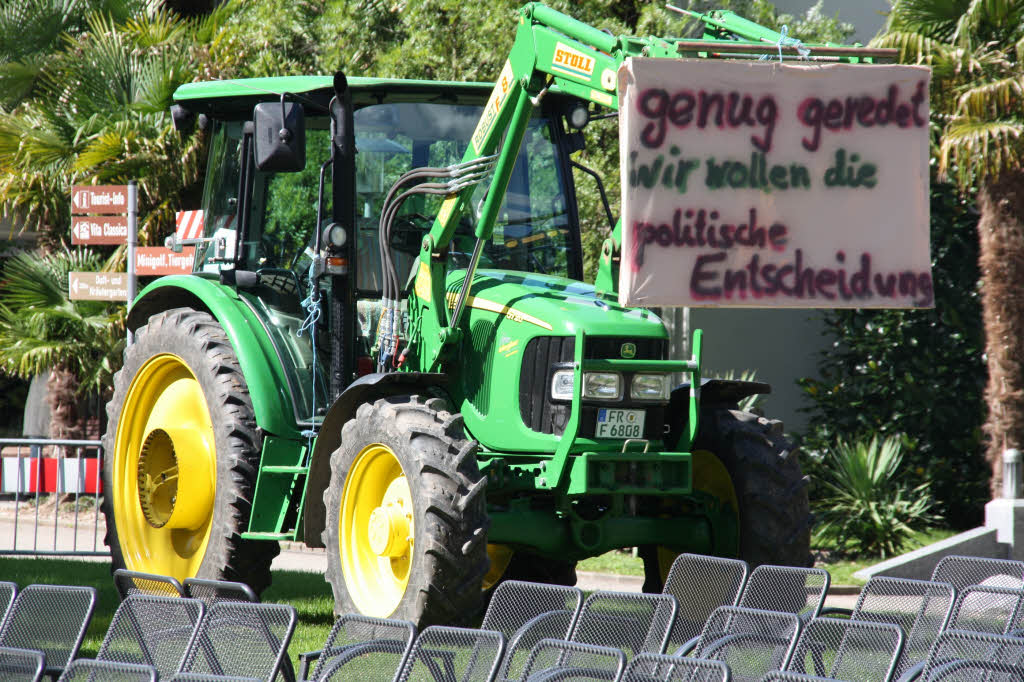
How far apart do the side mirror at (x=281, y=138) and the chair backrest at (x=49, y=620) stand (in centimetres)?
263

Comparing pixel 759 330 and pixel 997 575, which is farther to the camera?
pixel 759 330

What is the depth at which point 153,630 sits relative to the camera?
5125mm

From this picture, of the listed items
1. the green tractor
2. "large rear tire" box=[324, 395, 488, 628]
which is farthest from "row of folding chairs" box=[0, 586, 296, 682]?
the green tractor

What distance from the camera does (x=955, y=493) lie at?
14.0 m

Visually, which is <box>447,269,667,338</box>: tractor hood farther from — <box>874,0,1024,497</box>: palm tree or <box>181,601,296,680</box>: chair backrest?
<box>874,0,1024,497</box>: palm tree

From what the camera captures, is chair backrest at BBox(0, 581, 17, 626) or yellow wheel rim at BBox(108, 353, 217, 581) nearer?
chair backrest at BBox(0, 581, 17, 626)

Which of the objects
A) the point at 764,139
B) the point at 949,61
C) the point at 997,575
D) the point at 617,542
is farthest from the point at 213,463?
the point at 949,61

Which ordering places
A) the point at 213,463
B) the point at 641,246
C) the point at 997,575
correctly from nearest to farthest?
1. the point at 641,246
2. the point at 997,575
3. the point at 213,463

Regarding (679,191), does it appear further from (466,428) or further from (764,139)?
(466,428)

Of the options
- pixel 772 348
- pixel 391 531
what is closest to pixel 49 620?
pixel 391 531

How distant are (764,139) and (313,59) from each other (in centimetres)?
910

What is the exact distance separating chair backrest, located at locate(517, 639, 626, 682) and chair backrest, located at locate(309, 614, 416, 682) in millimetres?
397

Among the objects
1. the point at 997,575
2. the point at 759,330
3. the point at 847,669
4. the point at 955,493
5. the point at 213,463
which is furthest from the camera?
the point at 759,330

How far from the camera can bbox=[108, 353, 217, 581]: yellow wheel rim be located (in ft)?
26.0
